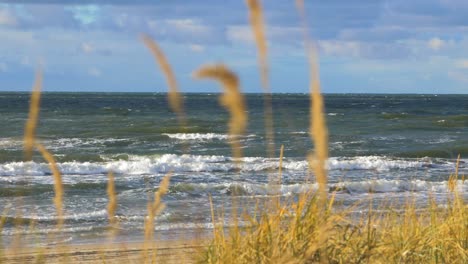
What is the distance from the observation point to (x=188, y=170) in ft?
55.4

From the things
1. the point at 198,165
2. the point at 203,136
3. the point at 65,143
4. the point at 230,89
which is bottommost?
the point at 230,89

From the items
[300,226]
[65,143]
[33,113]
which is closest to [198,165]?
[65,143]

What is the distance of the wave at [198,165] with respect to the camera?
54.0 ft

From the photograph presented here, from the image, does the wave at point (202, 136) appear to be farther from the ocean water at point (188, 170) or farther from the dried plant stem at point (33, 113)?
the dried plant stem at point (33, 113)

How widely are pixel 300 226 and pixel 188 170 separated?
13.5 metres

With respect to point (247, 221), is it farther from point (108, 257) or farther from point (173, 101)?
point (108, 257)

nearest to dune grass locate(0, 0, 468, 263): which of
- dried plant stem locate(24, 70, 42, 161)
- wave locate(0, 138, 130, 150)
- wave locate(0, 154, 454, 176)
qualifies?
dried plant stem locate(24, 70, 42, 161)

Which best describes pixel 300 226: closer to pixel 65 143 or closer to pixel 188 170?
pixel 188 170

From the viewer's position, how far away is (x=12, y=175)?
611 inches

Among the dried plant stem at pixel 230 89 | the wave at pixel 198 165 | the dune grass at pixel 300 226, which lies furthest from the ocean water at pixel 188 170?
the dried plant stem at pixel 230 89

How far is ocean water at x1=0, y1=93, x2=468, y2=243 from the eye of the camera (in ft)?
29.6

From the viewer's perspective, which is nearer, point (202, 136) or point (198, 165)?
point (198, 165)

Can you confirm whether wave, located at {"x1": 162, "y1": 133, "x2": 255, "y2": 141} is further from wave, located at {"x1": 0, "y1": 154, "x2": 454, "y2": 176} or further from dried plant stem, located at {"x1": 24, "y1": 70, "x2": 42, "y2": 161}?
dried plant stem, located at {"x1": 24, "y1": 70, "x2": 42, "y2": 161}

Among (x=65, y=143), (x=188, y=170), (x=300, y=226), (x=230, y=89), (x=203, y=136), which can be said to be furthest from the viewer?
(x=203, y=136)
